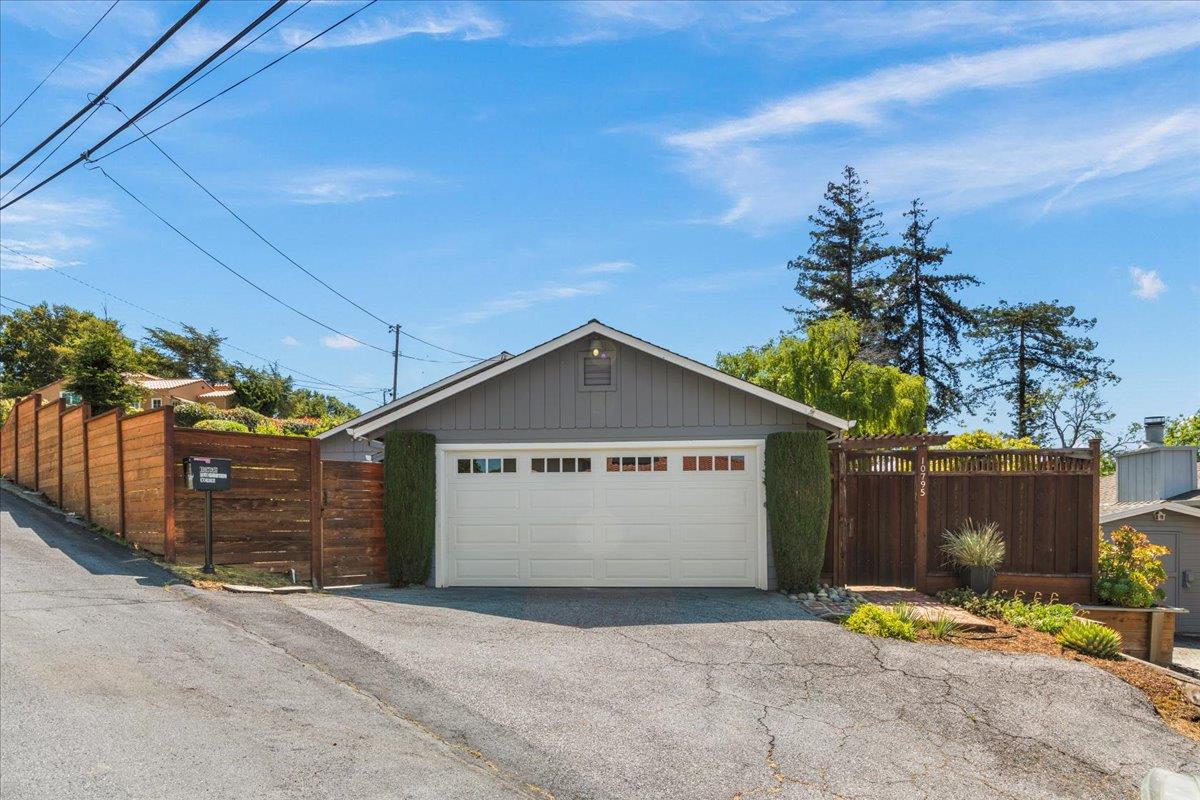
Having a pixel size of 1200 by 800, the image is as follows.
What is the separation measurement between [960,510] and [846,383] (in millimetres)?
18262

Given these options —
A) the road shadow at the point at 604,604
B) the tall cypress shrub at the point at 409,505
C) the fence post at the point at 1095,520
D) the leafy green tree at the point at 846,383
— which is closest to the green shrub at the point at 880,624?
the road shadow at the point at 604,604

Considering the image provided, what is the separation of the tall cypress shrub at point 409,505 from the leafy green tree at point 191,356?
A: 47.2m

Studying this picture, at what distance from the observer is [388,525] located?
1240cm

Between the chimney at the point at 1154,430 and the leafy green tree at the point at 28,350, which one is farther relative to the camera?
the leafy green tree at the point at 28,350

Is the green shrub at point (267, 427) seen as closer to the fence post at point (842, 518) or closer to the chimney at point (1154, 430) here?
the fence post at point (842, 518)

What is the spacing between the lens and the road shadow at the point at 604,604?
1010cm

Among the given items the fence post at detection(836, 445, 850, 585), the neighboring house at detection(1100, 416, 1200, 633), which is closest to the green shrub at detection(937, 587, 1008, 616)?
the fence post at detection(836, 445, 850, 585)

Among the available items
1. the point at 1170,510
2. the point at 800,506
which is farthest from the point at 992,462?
the point at 1170,510

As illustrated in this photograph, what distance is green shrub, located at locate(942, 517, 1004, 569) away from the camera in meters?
11.7

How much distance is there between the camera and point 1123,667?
8.97 m

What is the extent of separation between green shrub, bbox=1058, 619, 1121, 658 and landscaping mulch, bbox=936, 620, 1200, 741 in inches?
3.8

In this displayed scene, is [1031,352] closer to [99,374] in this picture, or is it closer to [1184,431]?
[1184,431]

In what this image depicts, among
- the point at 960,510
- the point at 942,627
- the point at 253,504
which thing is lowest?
the point at 942,627

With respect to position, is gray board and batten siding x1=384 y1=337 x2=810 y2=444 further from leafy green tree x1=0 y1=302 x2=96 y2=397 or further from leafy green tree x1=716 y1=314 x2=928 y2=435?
leafy green tree x1=0 y1=302 x2=96 y2=397
